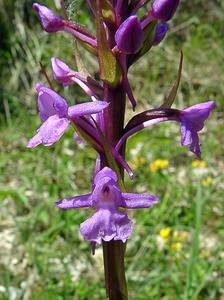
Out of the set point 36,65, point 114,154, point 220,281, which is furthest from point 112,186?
point 36,65

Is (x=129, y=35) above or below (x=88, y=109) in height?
above

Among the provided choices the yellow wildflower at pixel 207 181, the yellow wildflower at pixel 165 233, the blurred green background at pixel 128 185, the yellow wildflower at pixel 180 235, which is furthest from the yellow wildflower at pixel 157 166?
the yellow wildflower at pixel 165 233

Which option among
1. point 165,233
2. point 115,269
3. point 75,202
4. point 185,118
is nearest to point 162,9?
point 185,118

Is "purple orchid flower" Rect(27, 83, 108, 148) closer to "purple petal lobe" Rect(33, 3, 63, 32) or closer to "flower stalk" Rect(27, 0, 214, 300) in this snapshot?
"flower stalk" Rect(27, 0, 214, 300)

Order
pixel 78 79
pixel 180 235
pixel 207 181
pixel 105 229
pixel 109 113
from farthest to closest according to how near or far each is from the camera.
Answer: pixel 207 181 < pixel 180 235 < pixel 78 79 < pixel 109 113 < pixel 105 229

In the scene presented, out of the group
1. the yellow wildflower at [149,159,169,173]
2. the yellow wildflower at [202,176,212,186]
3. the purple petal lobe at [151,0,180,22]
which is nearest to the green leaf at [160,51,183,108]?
the purple petal lobe at [151,0,180,22]

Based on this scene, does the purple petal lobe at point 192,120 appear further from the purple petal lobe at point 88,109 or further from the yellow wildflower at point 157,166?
the yellow wildflower at point 157,166

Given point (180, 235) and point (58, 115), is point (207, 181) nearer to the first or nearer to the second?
point (180, 235)
